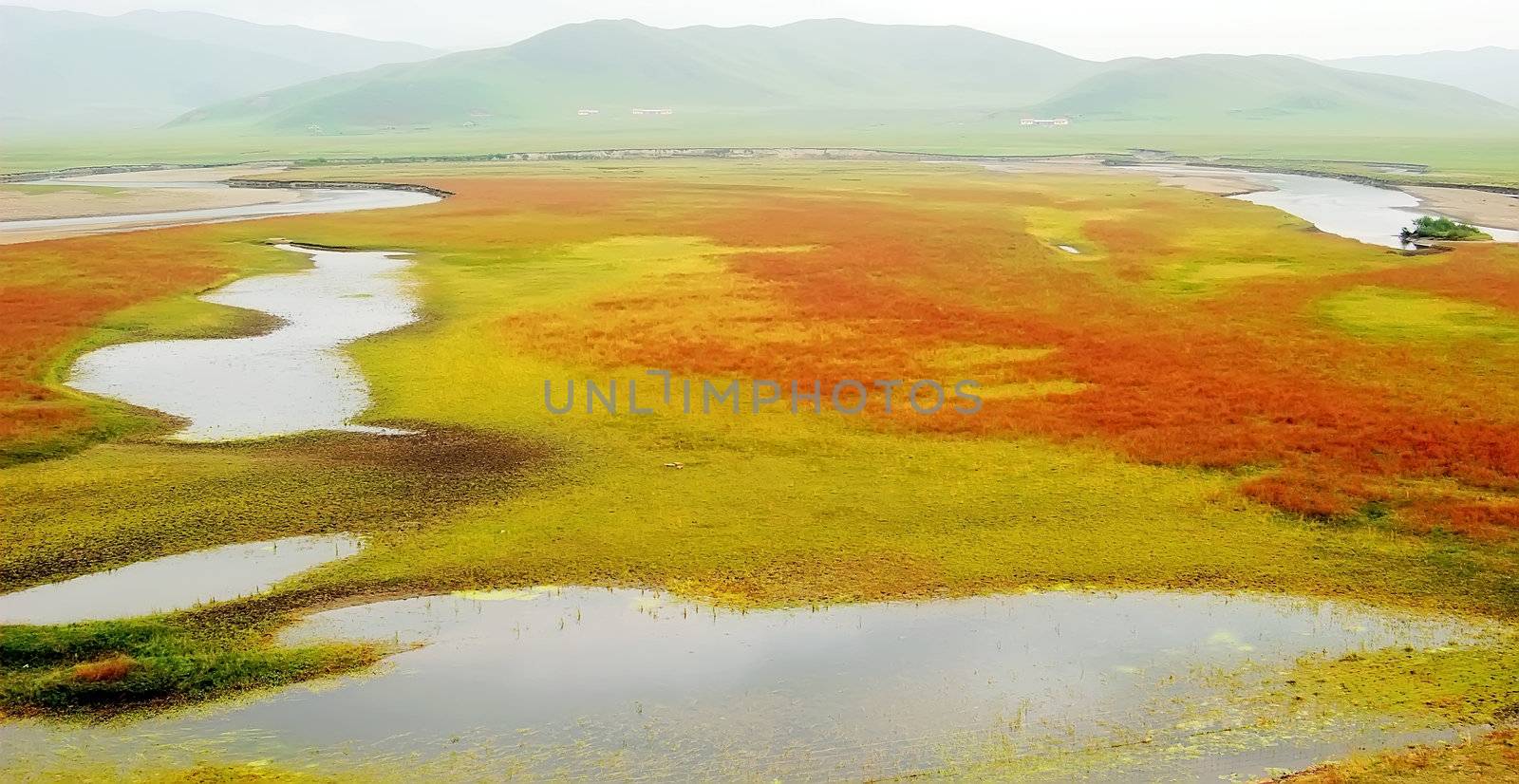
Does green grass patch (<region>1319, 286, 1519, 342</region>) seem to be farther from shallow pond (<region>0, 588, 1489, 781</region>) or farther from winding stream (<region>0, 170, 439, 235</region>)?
winding stream (<region>0, 170, 439, 235</region>)

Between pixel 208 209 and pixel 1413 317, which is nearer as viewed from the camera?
pixel 1413 317

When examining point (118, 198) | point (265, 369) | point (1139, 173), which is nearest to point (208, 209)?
point (118, 198)

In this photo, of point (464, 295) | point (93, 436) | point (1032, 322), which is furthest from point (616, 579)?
point (464, 295)

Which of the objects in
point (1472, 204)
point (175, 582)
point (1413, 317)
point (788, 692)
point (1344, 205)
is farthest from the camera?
point (1344, 205)

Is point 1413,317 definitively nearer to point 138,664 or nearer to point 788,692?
point 788,692

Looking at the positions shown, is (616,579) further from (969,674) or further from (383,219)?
(383,219)

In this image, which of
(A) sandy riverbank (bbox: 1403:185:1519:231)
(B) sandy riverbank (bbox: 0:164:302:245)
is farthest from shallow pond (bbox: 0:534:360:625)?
(A) sandy riverbank (bbox: 1403:185:1519:231)

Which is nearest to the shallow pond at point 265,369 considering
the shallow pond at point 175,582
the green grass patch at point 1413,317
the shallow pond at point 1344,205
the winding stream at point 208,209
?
the shallow pond at point 175,582
